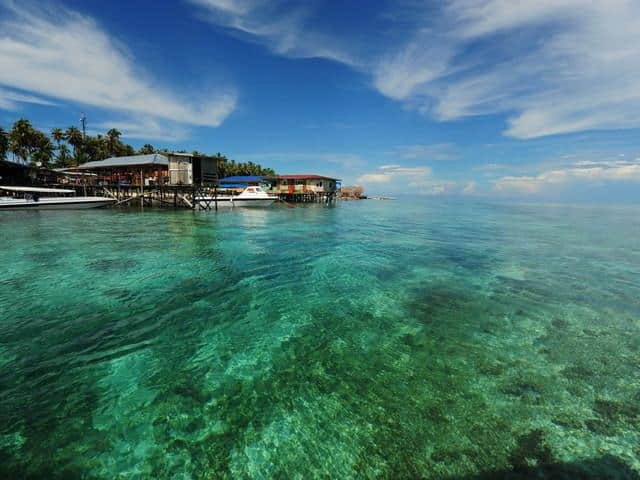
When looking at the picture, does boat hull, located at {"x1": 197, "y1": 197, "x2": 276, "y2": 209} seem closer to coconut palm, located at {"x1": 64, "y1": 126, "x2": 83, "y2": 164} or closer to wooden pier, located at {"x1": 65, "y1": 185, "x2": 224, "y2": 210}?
wooden pier, located at {"x1": 65, "y1": 185, "x2": 224, "y2": 210}

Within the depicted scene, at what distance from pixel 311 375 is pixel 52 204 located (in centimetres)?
4280

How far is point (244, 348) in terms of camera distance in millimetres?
5938

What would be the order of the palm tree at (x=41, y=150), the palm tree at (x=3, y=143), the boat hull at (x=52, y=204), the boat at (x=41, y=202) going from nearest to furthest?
1. the boat hull at (x=52, y=204)
2. the boat at (x=41, y=202)
3. the palm tree at (x=3, y=143)
4. the palm tree at (x=41, y=150)

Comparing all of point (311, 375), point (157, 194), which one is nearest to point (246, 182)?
point (157, 194)

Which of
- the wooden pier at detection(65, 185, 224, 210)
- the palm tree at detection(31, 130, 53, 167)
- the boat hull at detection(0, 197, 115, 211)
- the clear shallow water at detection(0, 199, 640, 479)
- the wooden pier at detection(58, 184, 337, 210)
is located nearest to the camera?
the clear shallow water at detection(0, 199, 640, 479)

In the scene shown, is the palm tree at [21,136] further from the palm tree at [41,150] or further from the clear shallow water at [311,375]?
the clear shallow water at [311,375]

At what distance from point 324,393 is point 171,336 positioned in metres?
3.73

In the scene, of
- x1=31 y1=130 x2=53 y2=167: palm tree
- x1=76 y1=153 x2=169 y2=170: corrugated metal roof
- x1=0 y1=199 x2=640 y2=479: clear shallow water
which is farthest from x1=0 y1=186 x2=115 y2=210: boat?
x1=0 y1=199 x2=640 y2=479: clear shallow water

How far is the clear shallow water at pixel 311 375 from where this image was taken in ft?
11.6

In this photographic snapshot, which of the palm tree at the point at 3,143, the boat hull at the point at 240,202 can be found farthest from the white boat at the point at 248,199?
the palm tree at the point at 3,143

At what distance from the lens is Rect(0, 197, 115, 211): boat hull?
31172 millimetres

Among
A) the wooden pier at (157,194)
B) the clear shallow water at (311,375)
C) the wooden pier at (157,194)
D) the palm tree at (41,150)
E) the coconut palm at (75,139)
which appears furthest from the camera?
the coconut palm at (75,139)

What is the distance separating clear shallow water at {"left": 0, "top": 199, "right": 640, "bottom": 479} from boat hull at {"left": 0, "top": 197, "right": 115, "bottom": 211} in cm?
2989

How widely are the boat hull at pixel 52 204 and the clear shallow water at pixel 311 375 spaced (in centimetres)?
2989
